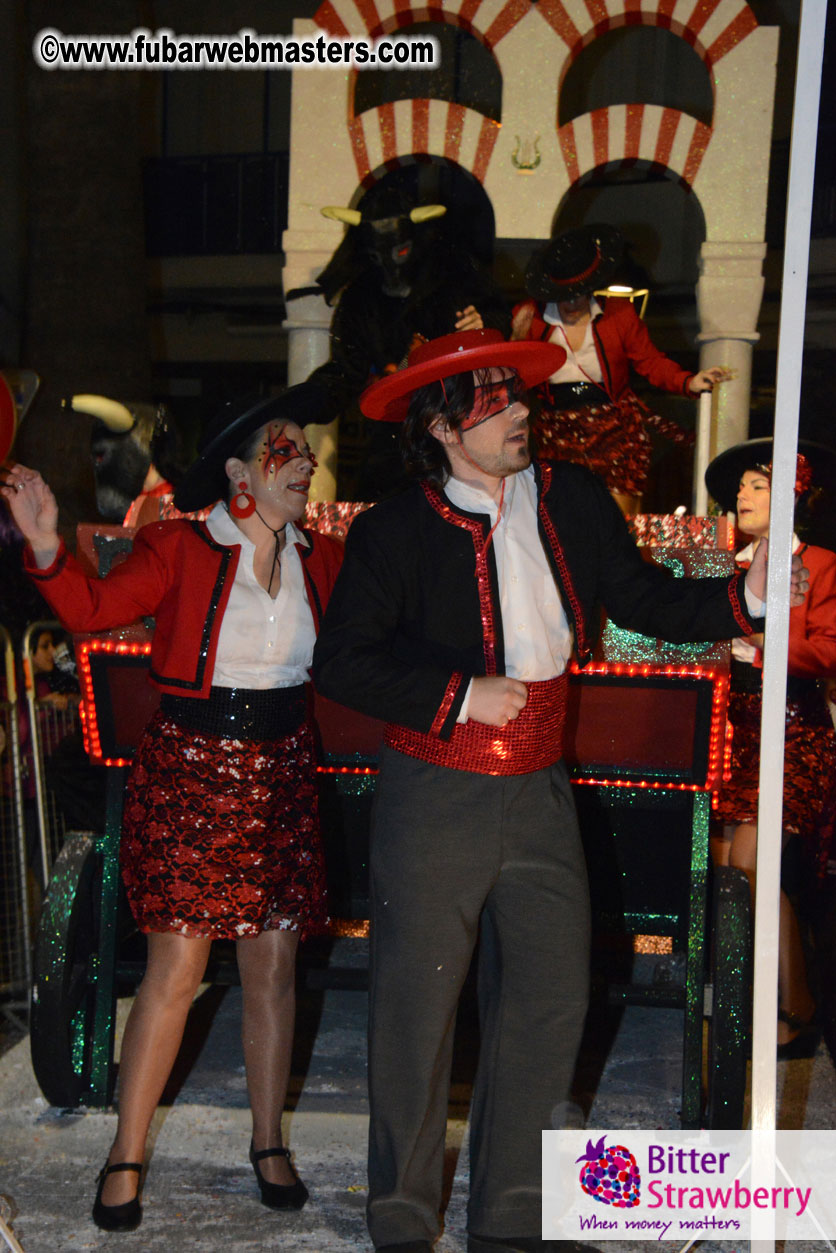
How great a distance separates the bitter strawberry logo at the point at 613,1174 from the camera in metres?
2.79

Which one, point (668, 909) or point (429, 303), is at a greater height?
point (429, 303)

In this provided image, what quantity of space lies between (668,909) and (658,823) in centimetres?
24

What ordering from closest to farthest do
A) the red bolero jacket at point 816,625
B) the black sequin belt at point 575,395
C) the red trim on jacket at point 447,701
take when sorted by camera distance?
the red trim on jacket at point 447,701 < the red bolero jacket at point 816,625 < the black sequin belt at point 575,395

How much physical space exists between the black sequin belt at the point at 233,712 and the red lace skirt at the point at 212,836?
0.02 metres

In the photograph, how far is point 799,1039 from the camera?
12.6ft

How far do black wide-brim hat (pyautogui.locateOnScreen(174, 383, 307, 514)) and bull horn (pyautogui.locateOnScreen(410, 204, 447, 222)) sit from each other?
2005mm

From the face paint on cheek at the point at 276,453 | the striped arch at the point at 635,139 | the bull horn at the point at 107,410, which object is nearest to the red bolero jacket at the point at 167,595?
the face paint on cheek at the point at 276,453

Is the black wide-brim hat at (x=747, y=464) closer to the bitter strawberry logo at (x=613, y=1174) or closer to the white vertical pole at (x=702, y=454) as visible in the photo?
the white vertical pole at (x=702, y=454)

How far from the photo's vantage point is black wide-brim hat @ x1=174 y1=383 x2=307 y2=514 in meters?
2.93

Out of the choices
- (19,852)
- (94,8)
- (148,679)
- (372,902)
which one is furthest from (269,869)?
(94,8)

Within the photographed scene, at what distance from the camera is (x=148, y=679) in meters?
3.09

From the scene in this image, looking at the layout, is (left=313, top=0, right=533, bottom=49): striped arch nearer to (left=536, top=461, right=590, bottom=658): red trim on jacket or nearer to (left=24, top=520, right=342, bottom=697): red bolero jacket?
(left=24, top=520, right=342, bottom=697): red bolero jacket

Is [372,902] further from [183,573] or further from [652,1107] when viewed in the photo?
[652,1107]

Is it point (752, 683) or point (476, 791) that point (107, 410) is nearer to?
point (752, 683)
